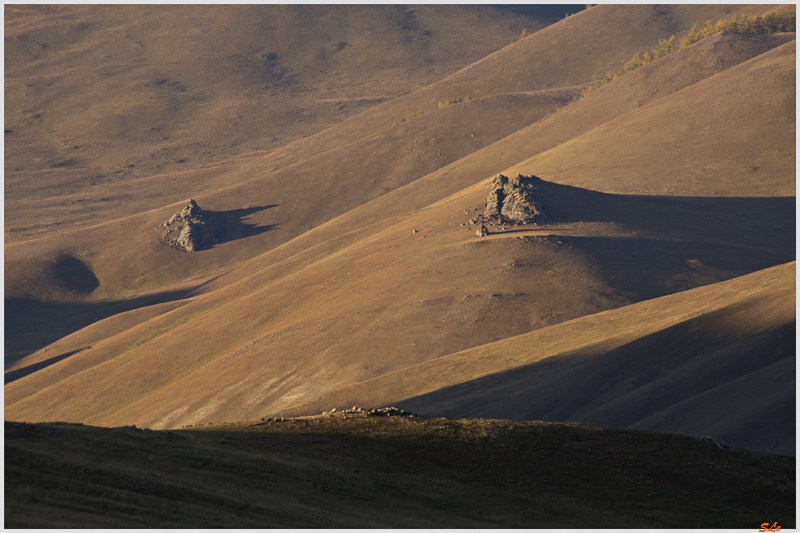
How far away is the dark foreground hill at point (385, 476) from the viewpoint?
2147cm

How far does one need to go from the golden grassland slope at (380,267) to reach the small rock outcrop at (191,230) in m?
2.47

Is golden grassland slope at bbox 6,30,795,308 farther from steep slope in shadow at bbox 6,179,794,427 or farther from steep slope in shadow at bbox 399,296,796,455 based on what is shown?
steep slope in shadow at bbox 399,296,796,455

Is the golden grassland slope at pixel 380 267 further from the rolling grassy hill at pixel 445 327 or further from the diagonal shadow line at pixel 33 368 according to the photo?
the rolling grassy hill at pixel 445 327

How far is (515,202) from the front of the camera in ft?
301

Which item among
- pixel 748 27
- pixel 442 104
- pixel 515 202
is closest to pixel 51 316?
pixel 515 202

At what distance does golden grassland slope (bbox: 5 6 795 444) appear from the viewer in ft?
234

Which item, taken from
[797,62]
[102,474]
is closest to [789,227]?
[797,62]

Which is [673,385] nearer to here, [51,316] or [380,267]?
[380,267]

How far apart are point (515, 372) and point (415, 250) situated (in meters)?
35.5

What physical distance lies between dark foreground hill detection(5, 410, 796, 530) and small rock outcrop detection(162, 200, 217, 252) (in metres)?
113

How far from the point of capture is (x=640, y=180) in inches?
4168

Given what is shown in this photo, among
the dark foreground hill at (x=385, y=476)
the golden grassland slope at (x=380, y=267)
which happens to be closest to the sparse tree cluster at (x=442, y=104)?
the golden grassland slope at (x=380, y=267)

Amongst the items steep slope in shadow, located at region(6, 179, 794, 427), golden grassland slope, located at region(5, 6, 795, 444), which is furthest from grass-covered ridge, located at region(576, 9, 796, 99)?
steep slope in shadow, located at region(6, 179, 794, 427)

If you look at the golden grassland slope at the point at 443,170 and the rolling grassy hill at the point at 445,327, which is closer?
the rolling grassy hill at the point at 445,327
